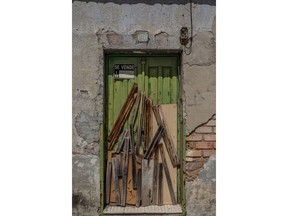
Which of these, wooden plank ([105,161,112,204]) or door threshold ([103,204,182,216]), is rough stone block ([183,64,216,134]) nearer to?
door threshold ([103,204,182,216])

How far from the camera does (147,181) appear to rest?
4.68m

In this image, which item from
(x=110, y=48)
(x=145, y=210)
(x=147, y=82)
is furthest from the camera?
(x=147, y=82)

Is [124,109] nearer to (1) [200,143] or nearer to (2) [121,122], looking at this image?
(2) [121,122]

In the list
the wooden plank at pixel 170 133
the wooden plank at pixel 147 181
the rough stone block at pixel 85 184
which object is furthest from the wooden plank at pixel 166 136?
the rough stone block at pixel 85 184

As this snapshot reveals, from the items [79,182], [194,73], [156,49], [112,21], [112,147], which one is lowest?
[79,182]

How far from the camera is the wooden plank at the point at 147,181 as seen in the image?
4668 millimetres

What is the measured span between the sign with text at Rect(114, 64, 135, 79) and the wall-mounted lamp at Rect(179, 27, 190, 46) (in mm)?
684

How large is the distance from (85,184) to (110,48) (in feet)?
5.42

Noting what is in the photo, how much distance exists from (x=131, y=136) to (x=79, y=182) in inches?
32.9

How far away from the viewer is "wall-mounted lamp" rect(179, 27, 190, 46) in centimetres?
445

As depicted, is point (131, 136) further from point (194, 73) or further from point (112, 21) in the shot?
point (112, 21)

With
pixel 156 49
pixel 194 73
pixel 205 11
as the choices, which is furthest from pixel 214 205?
pixel 205 11

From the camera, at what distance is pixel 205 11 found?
4484 millimetres

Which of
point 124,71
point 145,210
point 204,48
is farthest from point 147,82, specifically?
point 145,210
